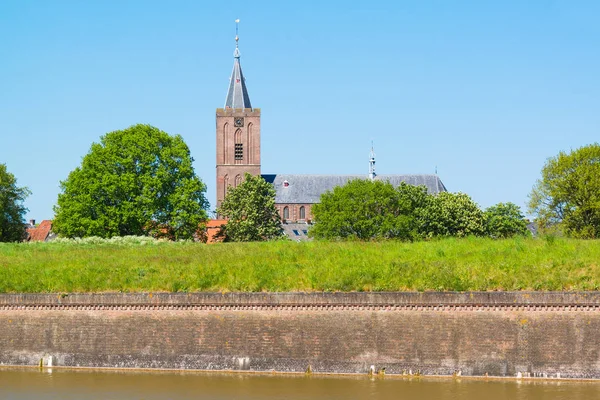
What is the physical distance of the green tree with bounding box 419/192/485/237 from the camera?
68.7 meters

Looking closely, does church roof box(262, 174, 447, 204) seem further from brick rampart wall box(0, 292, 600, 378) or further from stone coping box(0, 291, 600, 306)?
brick rampart wall box(0, 292, 600, 378)

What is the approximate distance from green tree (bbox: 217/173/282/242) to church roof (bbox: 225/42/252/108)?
28.9m

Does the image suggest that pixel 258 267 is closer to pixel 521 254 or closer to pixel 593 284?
pixel 521 254

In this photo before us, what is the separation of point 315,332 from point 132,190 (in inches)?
1303

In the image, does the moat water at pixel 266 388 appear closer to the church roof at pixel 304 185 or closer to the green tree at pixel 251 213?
the green tree at pixel 251 213

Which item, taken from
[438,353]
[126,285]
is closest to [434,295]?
[438,353]

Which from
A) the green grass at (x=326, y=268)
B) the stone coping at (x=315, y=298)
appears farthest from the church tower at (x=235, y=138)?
the stone coping at (x=315, y=298)

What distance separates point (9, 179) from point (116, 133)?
64.8ft

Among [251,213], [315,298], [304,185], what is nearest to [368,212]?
[251,213]

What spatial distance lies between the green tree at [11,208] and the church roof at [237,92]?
116 feet

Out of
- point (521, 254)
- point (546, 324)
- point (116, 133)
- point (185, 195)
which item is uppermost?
point (116, 133)

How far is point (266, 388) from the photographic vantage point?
23.9 metres

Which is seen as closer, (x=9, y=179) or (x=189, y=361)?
(x=189, y=361)

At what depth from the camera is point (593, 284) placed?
82.9 feet
